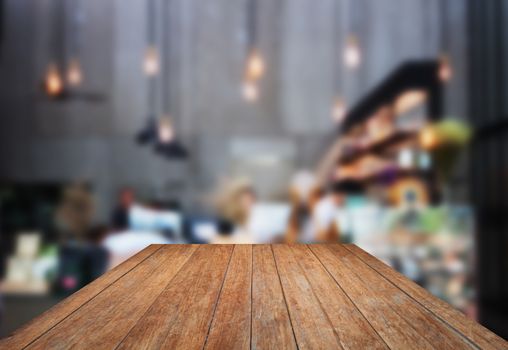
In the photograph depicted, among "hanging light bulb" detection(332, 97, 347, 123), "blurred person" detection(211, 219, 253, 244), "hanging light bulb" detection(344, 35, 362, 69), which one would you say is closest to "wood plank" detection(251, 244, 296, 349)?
"blurred person" detection(211, 219, 253, 244)

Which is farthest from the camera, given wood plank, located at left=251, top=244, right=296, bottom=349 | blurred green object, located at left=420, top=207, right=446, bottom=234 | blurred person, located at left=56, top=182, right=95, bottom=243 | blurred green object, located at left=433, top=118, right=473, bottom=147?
blurred green object, located at left=433, top=118, right=473, bottom=147

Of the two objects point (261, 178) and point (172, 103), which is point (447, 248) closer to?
point (261, 178)

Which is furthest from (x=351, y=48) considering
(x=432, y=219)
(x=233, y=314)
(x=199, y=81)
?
(x=233, y=314)

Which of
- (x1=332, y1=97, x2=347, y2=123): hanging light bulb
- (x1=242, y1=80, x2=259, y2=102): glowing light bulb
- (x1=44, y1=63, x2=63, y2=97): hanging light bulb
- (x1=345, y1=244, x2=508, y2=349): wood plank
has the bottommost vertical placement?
(x1=345, y1=244, x2=508, y2=349): wood plank

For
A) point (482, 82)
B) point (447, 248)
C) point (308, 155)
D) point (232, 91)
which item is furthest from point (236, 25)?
point (447, 248)

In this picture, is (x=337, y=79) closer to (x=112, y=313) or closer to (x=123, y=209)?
(x=123, y=209)

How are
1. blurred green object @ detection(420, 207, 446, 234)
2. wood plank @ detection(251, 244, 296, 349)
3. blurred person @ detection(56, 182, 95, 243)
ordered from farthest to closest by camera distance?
blurred person @ detection(56, 182, 95, 243), blurred green object @ detection(420, 207, 446, 234), wood plank @ detection(251, 244, 296, 349)

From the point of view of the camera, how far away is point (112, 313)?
1.28 meters

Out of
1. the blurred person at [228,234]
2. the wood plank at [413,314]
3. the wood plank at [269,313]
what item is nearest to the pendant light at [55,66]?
the blurred person at [228,234]

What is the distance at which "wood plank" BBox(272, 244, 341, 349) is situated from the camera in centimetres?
105

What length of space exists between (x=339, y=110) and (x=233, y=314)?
3970 mm

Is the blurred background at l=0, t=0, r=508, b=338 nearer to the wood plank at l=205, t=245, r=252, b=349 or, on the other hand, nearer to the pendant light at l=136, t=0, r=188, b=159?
the pendant light at l=136, t=0, r=188, b=159

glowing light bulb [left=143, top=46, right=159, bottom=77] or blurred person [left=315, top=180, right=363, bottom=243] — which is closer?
blurred person [left=315, top=180, right=363, bottom=243]

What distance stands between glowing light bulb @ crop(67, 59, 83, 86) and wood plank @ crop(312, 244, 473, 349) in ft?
13.7
